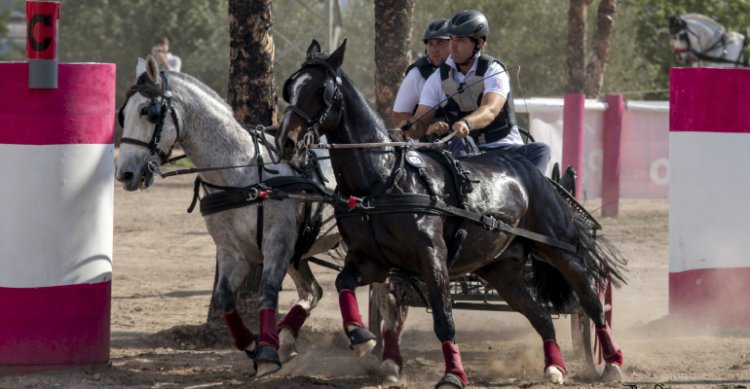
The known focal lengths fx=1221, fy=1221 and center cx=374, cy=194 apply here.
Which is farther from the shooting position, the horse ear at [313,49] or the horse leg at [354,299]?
the horse ear at [313,49]

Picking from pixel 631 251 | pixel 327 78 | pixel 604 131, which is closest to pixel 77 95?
pixel 327 78

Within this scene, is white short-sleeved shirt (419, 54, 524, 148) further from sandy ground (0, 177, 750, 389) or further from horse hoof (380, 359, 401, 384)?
horse hoof (380, 359, 401, 384)

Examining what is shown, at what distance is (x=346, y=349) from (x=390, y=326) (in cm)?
129

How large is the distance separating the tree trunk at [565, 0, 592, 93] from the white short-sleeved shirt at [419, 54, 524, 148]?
13.4 m

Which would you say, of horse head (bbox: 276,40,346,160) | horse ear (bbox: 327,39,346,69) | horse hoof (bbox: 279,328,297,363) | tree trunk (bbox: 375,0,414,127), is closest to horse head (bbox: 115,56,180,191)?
horse head (bbox: 276,40,346,160)

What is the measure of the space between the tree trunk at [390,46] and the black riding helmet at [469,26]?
4.62 m

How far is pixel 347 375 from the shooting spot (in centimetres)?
782

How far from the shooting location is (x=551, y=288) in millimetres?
8203

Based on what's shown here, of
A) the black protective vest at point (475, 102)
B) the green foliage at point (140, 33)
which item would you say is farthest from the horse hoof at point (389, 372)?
the green foliage at point (140, 33)

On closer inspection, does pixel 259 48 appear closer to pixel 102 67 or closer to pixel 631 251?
pixel 102 67

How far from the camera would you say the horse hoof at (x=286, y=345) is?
293 inches

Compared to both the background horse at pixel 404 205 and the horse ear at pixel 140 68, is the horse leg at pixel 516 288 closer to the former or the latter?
the background horse at pixel 404 205

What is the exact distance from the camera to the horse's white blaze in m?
6.57

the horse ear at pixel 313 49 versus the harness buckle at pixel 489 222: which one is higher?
the horse ear at pixel 313 49
